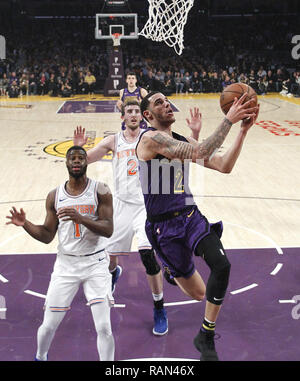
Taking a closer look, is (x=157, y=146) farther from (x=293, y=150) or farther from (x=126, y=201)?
(x=293, y=150)

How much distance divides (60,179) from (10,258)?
11.0ft

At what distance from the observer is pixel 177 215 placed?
12.3ft

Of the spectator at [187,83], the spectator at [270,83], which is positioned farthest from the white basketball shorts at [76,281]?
the spectator at [270,83]

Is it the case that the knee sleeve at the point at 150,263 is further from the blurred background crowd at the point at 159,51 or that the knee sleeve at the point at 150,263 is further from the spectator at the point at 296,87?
the spectator at the point at 296,87

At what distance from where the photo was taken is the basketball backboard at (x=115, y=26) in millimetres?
21359

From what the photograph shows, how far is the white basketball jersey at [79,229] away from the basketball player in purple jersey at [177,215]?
1.80 feet

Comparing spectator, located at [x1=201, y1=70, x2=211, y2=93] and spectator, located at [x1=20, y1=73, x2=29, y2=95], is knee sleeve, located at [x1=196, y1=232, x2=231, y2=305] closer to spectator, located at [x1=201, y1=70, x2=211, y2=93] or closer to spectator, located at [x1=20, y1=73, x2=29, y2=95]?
spectator, located at [x1=201, y1=70, x2=211, y2=93]

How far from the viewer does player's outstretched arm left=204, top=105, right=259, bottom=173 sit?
10.8 ft

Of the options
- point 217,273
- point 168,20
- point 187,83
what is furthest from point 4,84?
point 217,273

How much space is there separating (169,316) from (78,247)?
1.32 metres

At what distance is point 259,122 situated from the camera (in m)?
14.6

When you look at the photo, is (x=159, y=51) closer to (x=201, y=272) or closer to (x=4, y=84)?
(x=4, y=84)

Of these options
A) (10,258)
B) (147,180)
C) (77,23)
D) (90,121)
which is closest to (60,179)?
(10,258)

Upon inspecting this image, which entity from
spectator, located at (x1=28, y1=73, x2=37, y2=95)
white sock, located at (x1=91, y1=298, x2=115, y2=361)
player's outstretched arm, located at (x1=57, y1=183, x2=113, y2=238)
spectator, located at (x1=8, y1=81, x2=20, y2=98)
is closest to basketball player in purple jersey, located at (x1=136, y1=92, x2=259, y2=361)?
player's outstretched arm, located at (x1=57, y1=183, x2=113, y2=238)
